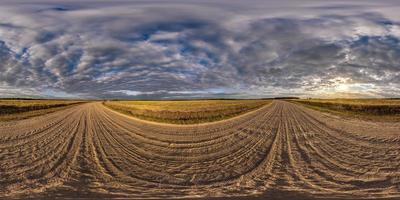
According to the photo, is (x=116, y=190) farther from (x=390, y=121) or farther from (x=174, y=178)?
(x=390, y=121)

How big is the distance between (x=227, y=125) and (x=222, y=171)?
36.9 ft

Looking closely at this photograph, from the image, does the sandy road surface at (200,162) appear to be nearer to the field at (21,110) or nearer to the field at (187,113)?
the field at (187,113)

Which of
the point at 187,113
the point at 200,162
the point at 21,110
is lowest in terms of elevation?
the point at 200,162

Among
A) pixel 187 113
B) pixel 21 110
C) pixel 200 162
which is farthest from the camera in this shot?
pixel 21 110

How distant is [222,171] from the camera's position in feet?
43.1

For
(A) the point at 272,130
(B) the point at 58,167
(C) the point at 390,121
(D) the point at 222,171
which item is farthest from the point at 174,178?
(C) the point at 390,121

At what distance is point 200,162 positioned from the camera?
1442 centimetres

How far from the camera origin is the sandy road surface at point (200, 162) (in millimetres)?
11117

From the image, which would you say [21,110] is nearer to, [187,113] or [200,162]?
[187,113]

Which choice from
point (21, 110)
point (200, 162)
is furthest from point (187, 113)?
point (200, 162)

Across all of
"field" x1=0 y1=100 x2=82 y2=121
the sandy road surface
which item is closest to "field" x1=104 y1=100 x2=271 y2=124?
the sandy road surface

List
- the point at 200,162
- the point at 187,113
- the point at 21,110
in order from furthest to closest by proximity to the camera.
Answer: the point at 21,110, the point at 187,113, the point at 200,162

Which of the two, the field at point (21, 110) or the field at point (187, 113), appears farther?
the field at point (21, 110)

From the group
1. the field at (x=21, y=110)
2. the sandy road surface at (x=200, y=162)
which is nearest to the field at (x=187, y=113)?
the sandy road surface at (x=200, y=162)
